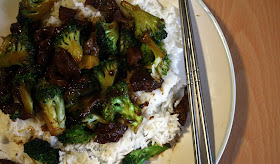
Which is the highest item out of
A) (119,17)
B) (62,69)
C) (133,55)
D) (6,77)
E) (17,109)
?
(119,17)

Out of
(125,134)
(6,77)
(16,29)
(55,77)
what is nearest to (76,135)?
(125,134)

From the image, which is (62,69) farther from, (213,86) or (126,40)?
(213,86)

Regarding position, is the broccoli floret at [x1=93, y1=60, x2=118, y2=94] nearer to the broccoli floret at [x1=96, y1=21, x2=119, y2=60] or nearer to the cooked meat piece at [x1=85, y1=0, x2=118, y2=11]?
the broccoli floret at [x1=96, y1=21, x2=119, y2=60]

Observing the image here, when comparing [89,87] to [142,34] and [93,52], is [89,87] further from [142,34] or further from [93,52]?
[142,34]

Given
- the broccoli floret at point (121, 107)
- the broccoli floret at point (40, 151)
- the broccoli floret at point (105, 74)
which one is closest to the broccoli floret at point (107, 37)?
the broccoli floret at point (105, 74)

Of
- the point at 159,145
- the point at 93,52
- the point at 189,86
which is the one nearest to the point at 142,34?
the point at 93,52

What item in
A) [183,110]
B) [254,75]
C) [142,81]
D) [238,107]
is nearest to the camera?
[142,81]
